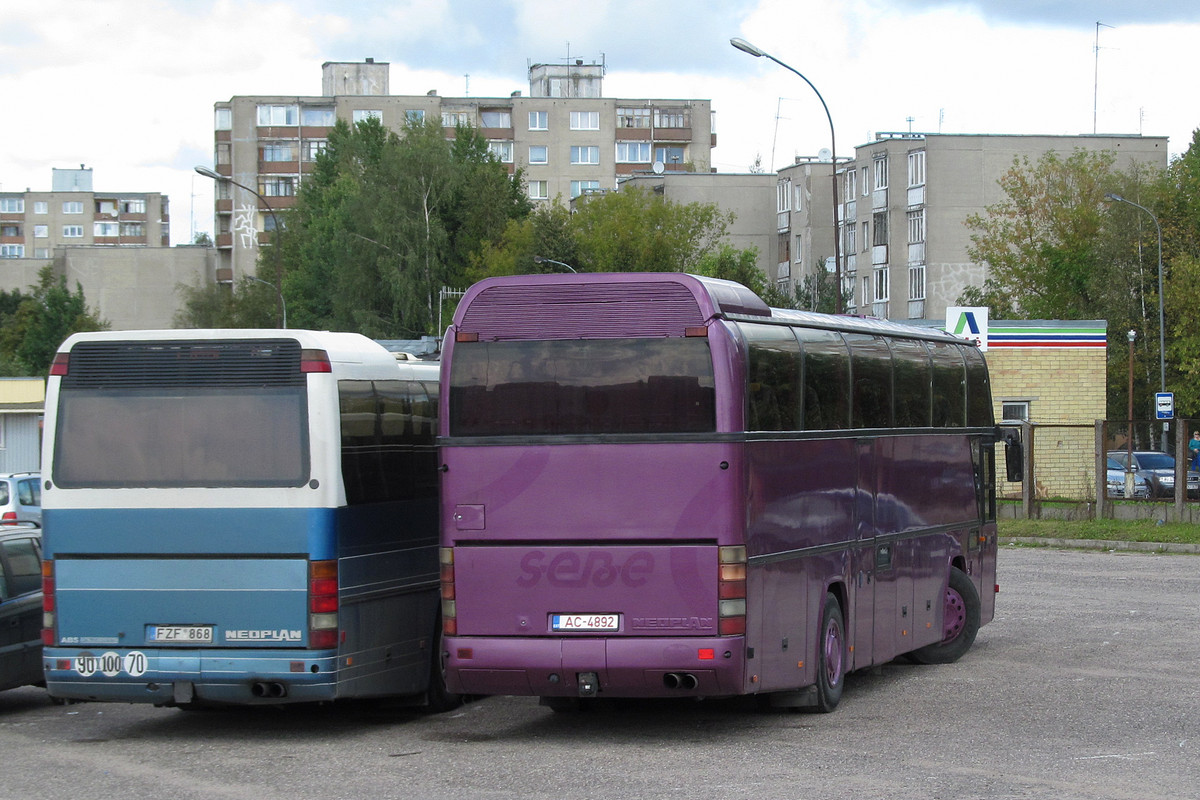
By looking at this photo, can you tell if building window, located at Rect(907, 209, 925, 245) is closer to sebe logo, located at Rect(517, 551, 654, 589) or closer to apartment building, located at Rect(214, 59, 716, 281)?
apartment building, located at Rect(214, 59, 716, 281)

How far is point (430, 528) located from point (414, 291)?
223 ft

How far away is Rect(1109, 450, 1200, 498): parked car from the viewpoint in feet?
107

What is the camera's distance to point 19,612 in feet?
43.6

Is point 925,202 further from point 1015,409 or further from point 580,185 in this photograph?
point 1015,409

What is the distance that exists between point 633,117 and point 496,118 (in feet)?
33.3

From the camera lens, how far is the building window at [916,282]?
94125 millimetres

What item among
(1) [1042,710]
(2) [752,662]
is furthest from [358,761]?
(1) [1042,710]

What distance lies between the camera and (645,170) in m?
129

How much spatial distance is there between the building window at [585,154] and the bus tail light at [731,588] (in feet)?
389

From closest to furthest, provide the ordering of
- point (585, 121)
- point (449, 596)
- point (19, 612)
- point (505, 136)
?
point (449, 596) → point (19, 612) → point (505, 136) → point (585, 121)

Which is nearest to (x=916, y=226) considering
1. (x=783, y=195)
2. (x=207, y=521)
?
(x=783, y=195)

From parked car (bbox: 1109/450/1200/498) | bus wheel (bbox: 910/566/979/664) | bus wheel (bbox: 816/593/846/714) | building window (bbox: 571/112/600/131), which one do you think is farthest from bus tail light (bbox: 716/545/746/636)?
building window (bbox: 571/112/600/131)

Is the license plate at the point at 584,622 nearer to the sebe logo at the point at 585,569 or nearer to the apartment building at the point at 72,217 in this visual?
the sebe logo at the point at 585,569

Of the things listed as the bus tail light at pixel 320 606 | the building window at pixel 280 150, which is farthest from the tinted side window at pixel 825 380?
the building window at pixel 280 150
